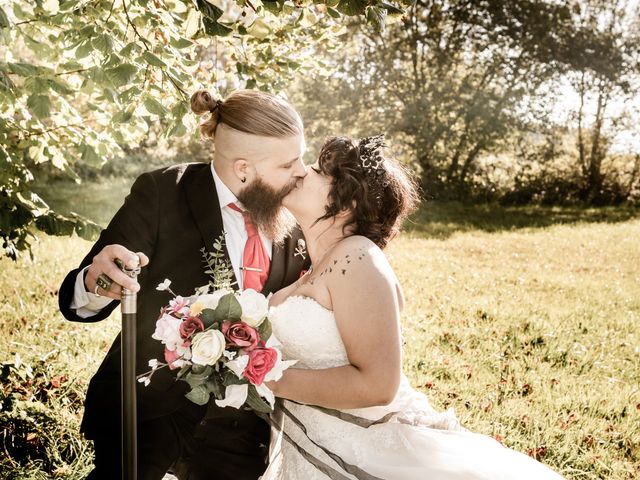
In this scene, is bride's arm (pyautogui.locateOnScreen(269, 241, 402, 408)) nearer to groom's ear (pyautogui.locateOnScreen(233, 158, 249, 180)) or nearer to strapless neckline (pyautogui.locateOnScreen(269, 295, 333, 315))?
strapless neckline (pyautogui.locateOnScreen(269, 295, 333, 315))

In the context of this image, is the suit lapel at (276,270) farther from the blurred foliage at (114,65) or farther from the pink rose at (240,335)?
the pink rose at (240,335)

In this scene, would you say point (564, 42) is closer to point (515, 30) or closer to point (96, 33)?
point (515, 30)

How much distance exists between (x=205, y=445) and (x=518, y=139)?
58.0 feet

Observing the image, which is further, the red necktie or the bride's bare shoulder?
the red necktie

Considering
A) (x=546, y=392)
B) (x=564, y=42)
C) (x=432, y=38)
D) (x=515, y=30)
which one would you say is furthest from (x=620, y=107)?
(x=546, y=392)

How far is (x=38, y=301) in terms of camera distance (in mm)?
6203

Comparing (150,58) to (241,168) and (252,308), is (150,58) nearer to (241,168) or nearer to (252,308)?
(241,168)

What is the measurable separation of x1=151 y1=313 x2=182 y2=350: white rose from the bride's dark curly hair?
1.03 metres

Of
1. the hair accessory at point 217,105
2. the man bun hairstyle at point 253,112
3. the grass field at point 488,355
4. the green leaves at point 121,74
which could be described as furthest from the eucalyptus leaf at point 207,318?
the grass field at point 488,355

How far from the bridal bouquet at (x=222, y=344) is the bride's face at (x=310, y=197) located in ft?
2.92

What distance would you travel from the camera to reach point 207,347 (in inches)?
77.0

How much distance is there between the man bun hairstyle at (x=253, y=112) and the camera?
3170 mm

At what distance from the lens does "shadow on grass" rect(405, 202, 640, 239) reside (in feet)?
45.9

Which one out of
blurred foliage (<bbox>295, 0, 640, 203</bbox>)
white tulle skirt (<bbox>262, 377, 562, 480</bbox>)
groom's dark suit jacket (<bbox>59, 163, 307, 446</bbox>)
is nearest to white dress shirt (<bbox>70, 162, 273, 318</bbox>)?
groom's dark suit jacket (<bbox>59, 163, 307, 446</bbox>)
